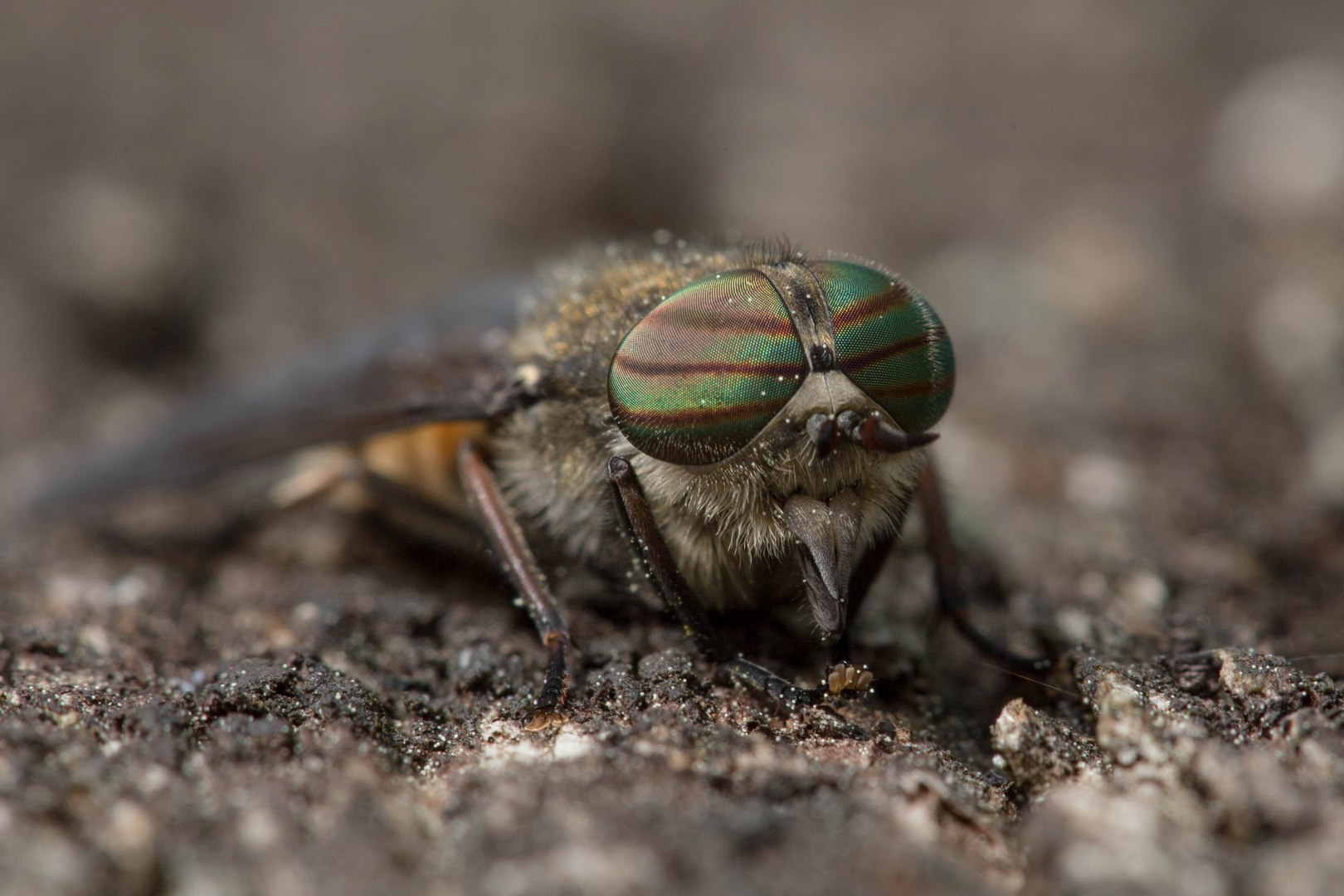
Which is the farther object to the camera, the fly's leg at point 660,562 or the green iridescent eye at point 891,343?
the fly's leg at point 660,562

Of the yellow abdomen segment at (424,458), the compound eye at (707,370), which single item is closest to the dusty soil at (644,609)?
the yellow abdomen segment at (424,458)

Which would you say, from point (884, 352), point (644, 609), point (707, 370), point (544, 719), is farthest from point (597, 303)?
point (544, 719)

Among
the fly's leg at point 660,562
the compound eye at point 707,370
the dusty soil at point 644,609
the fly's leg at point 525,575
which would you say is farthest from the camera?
the fly's leg at point 660,562

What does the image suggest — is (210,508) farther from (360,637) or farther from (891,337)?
(891,337)

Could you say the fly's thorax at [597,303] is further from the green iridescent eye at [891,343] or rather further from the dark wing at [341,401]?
the green iridescent eye at [891,343]

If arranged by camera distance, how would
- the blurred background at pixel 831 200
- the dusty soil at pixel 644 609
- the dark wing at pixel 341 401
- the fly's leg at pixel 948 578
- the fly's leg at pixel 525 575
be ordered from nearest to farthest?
1. the dusty soil at pixel 644 609
2. the fly's leg at pixel 525 575
3. the fly's leg at pixel 948 578
4. the dark wing at pixel 341 401
5. the blurred background at pixel 831 200

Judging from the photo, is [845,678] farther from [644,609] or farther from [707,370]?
[707,370]

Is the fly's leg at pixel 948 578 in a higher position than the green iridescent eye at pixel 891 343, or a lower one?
lower
